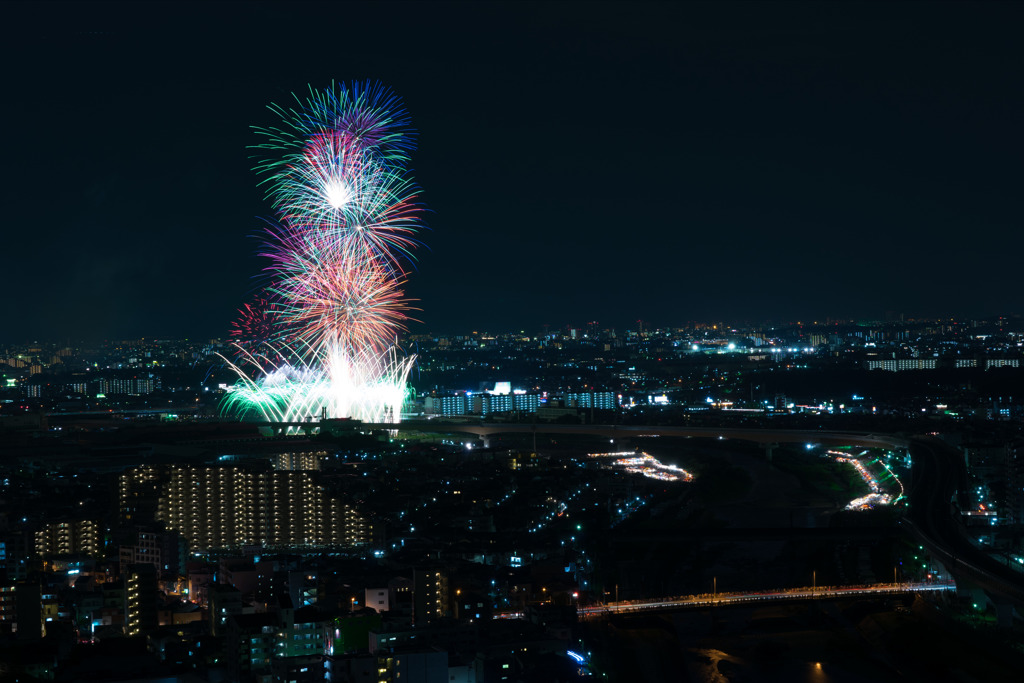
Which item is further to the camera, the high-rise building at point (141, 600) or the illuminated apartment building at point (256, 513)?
the illuminated apartment building at point (256, 513)

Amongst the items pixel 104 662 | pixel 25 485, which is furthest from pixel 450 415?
pixel 104 662

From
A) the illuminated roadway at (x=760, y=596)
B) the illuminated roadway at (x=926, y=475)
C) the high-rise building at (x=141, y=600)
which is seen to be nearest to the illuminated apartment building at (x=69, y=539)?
the high-rise building at (x=141, y=600)

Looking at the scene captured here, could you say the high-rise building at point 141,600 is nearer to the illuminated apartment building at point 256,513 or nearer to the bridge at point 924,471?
the illuminated apartment building at point 256,513

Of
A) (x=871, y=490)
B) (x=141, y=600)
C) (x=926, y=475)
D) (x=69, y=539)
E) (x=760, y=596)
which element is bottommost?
(x=760, y=596)

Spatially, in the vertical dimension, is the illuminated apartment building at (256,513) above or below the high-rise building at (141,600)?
above

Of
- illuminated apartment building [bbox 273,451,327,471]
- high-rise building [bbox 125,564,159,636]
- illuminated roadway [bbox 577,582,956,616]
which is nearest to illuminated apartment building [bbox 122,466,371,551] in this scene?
high-rise building [bbox 125,564,159,636]

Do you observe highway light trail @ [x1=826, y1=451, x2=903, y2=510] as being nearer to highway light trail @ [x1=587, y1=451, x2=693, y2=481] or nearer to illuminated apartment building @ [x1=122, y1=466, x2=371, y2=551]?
highway light trail @ [x1=587, y1=451, x2=693, y2=481]

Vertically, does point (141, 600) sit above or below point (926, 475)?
below

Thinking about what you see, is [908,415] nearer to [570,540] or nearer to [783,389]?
[783,389]

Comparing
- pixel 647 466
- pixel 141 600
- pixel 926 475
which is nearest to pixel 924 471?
pixel 926 475

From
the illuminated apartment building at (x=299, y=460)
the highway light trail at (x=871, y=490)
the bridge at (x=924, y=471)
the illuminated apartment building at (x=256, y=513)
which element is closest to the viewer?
the bridge at (x=924, y=471)

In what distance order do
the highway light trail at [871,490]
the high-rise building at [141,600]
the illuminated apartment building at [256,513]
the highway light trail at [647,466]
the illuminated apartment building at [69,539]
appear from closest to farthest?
the high-rise building at [141,600] → the illuminated apartment building at [69,539] → the illuminated apartment building at [256,513] → the highway light trail at [871,490] → the highway light trail at [647,466]

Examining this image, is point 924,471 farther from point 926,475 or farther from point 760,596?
point 760,596
